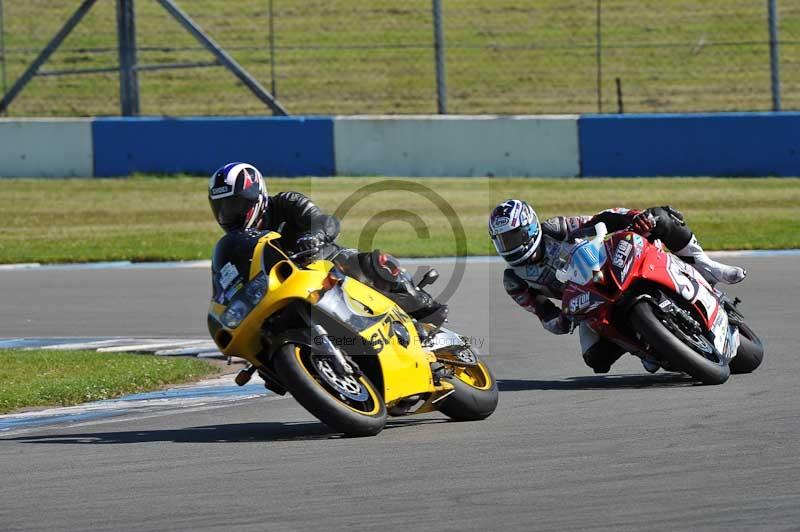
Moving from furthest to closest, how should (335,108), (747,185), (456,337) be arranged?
(335,108) → (747,185) → (456,337)

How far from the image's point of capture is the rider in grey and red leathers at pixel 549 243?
877 cm

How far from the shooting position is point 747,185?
19547 millimetres

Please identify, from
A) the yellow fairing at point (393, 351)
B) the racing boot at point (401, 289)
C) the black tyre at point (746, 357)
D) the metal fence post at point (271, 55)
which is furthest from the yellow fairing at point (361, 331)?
the metal fence post at point (271, 55)

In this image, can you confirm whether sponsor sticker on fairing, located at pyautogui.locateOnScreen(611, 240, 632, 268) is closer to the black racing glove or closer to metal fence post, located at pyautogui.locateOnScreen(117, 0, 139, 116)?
the black racing glove

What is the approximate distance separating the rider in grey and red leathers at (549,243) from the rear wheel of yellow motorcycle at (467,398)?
1073mm

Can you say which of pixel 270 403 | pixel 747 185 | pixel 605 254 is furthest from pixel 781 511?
pixel 747 185

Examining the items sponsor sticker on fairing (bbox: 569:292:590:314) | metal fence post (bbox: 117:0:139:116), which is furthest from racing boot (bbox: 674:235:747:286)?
metal fence post (bbox: 117:0:139:116)

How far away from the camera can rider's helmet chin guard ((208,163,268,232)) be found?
7.61m

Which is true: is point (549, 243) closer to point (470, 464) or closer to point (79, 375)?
point (470, 464)

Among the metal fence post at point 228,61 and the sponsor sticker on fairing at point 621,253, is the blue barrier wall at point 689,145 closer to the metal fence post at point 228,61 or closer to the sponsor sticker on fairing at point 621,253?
the metal fence post at point 228,61

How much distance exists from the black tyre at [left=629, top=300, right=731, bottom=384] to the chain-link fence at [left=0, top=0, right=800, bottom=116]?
13.4 meters

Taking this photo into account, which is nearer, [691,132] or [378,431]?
[378,431]

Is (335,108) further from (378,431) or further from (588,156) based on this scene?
(378,431)

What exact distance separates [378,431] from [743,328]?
3021 millimetres
